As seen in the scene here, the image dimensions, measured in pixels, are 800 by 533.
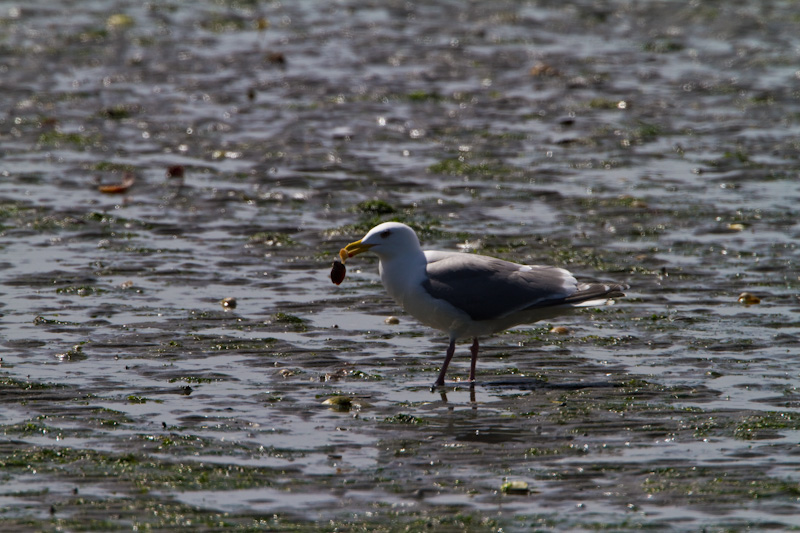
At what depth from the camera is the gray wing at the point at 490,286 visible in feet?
30.1

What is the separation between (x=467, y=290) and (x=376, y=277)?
2509mm

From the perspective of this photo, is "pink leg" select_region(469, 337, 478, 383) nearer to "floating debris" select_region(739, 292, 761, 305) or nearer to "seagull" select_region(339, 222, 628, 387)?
"seagull" select_region(339, 222, 628, 387)

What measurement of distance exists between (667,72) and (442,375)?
1273 cm

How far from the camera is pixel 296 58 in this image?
70.6 ft

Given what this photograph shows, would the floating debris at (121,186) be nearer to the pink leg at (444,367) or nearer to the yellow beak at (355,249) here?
the yellow beak at (355,249)

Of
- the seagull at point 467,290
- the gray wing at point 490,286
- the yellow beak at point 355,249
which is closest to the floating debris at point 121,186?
the yellow beak at point 355,249

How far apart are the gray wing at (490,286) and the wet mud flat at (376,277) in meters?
0.49

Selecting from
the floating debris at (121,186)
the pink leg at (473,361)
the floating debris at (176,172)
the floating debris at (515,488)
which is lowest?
the pink leg at (473,361)

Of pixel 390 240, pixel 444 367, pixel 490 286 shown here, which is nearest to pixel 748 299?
pixel 490 286

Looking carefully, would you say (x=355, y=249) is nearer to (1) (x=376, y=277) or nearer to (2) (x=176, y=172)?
(1) (x=376, y=277)

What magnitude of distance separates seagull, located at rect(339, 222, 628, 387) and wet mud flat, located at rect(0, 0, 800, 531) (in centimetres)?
39

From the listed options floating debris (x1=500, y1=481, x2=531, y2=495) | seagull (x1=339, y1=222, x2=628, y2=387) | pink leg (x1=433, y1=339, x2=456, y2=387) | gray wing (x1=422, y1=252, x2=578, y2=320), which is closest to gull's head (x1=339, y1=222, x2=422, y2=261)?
seagull (x1=339, y1=222, x2=628, y2=387)

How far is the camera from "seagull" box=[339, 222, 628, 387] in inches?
361

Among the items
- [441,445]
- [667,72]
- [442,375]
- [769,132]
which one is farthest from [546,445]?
[667,72]
